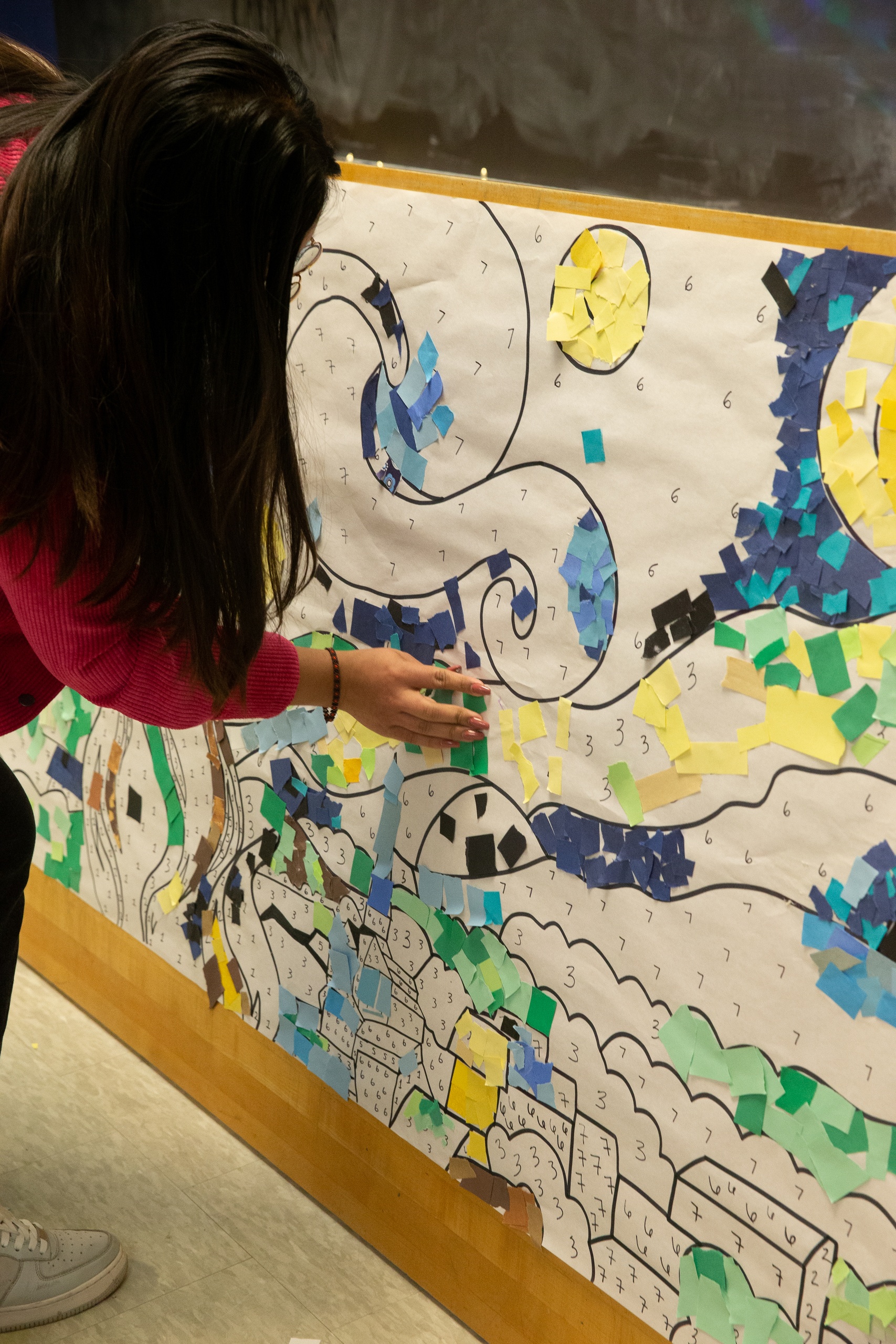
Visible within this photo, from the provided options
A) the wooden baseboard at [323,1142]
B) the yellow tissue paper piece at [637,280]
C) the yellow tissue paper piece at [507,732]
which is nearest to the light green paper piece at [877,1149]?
the wooden baseboard at [323,1142]

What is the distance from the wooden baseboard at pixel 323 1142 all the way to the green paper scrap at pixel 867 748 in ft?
1.88

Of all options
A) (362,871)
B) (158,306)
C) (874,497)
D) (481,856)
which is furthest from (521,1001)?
(158,306)

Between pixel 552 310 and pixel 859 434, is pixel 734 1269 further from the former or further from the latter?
pixel 552 310

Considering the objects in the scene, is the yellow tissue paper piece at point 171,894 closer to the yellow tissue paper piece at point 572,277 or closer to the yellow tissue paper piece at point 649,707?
the yellow tissue paper piece at point 649,707

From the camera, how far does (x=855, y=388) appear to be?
0.83 metres

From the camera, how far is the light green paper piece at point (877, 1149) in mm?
878

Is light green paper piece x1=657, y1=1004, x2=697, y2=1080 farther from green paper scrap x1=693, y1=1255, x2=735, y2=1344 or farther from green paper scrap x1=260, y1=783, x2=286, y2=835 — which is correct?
green paper scrap x1=260, y1=783, x2=286, y2=835

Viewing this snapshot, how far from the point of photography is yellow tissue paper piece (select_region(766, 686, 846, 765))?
877mm

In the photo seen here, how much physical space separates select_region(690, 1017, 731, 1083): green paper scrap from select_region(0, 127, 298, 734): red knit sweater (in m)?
0.45

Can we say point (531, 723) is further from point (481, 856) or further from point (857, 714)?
point (857, 714)

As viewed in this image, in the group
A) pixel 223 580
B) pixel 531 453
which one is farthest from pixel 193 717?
pixel 531 453

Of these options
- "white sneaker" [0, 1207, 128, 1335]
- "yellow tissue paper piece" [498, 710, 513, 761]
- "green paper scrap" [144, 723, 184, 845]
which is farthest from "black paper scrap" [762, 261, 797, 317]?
"white sneaker" [0, 1207, 128, 1335]

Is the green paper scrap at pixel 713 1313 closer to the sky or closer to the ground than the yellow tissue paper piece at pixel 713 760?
closer to the ground

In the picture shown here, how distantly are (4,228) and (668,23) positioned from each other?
1.67 ft
